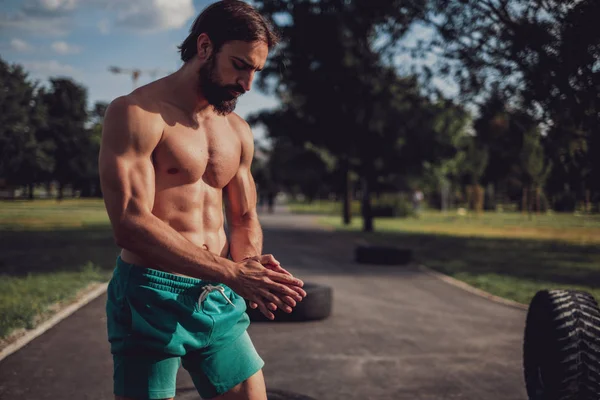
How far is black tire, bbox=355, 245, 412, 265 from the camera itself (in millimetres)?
14344

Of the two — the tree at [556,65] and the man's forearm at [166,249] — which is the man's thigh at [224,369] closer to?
the man's forearm at [166,249]

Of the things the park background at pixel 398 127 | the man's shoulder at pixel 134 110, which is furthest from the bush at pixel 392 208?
the man's shoulder at pixel 134 110

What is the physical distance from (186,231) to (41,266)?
1144 centimetres

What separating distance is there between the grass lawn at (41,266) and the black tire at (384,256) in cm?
555

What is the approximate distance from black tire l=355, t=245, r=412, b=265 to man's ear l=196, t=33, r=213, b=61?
1219 centimetres

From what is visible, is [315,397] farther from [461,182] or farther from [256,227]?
[461,182]

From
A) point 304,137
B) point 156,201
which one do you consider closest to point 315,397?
point 156,201

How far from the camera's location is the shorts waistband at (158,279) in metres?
2.44

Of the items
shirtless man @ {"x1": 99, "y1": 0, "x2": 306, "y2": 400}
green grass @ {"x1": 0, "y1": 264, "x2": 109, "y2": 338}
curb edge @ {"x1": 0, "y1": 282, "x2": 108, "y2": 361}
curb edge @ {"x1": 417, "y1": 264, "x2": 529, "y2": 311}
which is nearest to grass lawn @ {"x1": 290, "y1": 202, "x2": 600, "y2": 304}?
curb edge @ {"x1": 417, "y1": 264, "x2": 529, "y2": 311}

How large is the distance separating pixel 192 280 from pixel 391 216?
42200 millimetres

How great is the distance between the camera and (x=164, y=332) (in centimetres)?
240

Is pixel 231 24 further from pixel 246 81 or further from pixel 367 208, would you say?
pixel 367 208

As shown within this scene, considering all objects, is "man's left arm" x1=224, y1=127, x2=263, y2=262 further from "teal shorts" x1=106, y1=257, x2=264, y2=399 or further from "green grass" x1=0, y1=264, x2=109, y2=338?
"green grass" x1=0, y1=264, x2=109, y2=338

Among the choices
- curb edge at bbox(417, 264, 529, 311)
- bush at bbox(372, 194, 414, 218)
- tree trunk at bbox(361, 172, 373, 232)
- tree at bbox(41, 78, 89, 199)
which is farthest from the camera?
bush at bbox(372, 194, 414, 218)
